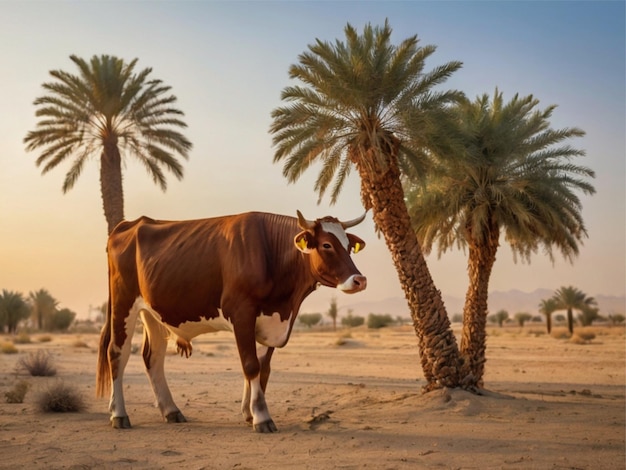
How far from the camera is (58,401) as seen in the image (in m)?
A: 12.2

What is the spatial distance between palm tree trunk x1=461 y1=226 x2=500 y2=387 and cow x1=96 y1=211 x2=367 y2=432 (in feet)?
24.7

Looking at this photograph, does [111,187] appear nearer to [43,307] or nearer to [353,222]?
[353,222]

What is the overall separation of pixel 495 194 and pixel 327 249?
28.0 feet

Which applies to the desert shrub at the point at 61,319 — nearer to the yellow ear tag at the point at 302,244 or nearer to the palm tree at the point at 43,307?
the palm tree at the point at 43,307

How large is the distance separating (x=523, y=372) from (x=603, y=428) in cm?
1453

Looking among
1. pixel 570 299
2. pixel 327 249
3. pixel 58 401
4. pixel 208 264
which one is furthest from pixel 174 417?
pixel 570 299

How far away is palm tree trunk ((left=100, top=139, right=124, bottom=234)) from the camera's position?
25062 millimetres

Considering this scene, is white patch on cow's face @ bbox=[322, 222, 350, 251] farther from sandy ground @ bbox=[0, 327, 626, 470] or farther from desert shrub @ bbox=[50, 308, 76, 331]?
desert shrub @ bbox=[50, 308, 76, 331]

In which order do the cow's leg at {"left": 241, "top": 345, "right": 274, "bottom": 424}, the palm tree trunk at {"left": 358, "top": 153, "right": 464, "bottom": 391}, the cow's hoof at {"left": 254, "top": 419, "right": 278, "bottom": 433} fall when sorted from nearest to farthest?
1. the cow's hoof at {"left": 254, "top": 419, "right": 278, "bottom": 433}
2. the cow's leg at {"left": 241, "top": 345, "right": 274, "bottom": 424}
3. the palm tree trunk at {"left": 358, "top": 153, "right": 464, "bottom": 391}

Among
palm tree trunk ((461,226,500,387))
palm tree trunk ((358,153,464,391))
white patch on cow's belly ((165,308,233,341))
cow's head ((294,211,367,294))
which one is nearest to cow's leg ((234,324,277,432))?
white patch on cow's belly ((165,308,233,341))

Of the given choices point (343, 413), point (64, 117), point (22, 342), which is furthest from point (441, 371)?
point (22, 342)

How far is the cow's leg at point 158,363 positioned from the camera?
446 inches

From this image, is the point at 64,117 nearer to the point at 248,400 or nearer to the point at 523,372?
the point at 248,400

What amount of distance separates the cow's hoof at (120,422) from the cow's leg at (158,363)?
770 millimetres
